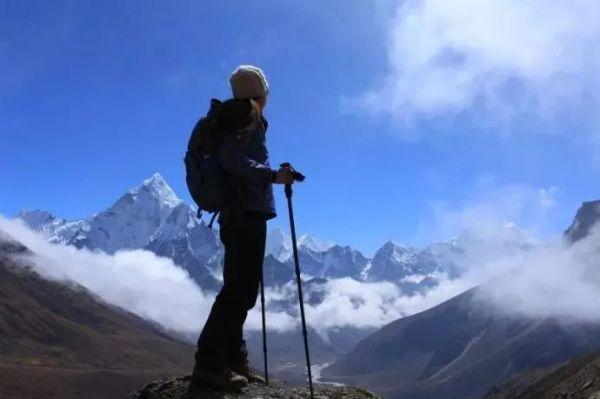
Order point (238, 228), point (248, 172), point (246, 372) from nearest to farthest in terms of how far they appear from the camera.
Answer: point (248, 172)
point (238, 228)
point (246, 372)

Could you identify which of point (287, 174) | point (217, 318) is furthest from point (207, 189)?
point (217, 318)

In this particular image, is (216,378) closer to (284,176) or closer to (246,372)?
(246,372)

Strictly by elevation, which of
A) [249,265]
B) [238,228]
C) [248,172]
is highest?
[248,172]

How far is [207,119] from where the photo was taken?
1025cm

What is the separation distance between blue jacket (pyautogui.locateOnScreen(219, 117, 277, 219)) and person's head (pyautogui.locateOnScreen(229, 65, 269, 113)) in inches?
26.1

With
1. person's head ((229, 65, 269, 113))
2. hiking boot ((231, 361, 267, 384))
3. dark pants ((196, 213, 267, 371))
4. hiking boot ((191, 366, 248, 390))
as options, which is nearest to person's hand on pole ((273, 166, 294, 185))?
dark pants ((196, 213, 267, 371))

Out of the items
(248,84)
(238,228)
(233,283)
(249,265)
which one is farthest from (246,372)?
(248,84)

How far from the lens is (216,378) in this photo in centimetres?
1029

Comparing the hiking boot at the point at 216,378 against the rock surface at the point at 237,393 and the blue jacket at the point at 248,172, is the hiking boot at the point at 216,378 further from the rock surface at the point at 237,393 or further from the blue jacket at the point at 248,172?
the blue jacket at the point at 248,172

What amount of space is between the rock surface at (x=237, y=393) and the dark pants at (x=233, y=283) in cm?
46

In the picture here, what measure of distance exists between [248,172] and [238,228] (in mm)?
962

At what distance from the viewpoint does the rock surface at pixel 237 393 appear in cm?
1040

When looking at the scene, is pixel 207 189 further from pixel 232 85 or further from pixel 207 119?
pixel 232 85

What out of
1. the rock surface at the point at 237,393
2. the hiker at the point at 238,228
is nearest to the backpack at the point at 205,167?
the hiker at the point at 238,228
